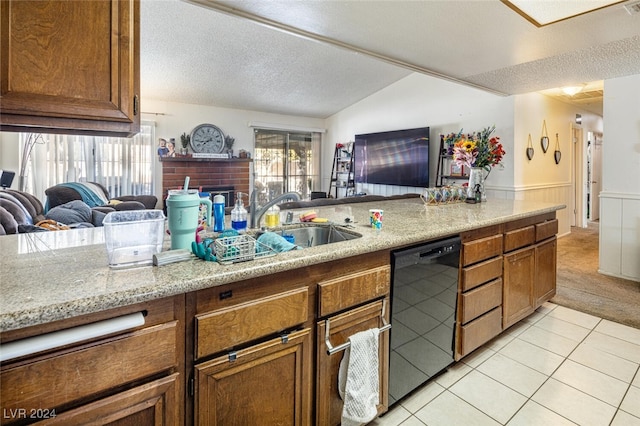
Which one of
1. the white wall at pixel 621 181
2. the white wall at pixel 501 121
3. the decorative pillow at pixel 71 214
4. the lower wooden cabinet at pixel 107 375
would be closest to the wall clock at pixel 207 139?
the white wall at pixel 501 121

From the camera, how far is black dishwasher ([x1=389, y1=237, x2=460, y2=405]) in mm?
1531

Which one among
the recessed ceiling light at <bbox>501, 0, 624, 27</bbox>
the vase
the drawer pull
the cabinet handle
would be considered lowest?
the drawer pull

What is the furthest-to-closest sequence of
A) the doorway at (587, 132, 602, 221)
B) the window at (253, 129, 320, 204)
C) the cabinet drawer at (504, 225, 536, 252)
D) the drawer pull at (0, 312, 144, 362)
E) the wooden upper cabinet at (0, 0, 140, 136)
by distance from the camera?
the window at (253, 129, 320, 204), the doorway at (587, 132, 602, 221), the cabinet drawer at (504, 225, 536, 252), the wooden upper cabinet at (0, 0, 140, 136), the drawer pull at (0, 312, 144, 362)

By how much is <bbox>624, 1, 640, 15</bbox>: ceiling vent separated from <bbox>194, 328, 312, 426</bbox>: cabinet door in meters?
2.79

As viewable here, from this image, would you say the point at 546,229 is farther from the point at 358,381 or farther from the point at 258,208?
the point at 258,208

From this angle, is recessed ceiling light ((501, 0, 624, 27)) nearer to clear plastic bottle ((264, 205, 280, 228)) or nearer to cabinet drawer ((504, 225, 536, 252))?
cabinet drawer ((504, 225, 536, 252))

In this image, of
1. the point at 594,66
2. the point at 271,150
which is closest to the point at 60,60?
the point at 594,66

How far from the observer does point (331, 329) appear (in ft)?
4.17

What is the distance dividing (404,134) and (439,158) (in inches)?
31.9

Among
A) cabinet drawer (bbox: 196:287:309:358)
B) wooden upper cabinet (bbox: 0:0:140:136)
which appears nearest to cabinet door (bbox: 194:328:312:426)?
cabinet drawer (bbox: 196:287:309:358)

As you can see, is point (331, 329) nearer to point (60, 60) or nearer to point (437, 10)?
point (60, 60)

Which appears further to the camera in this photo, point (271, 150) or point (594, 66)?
point (271, 150)

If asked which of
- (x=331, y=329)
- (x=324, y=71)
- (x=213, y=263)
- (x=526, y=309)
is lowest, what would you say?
(x=526, y=309)

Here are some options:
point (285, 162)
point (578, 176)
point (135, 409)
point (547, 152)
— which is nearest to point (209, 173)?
point (285, 162)
